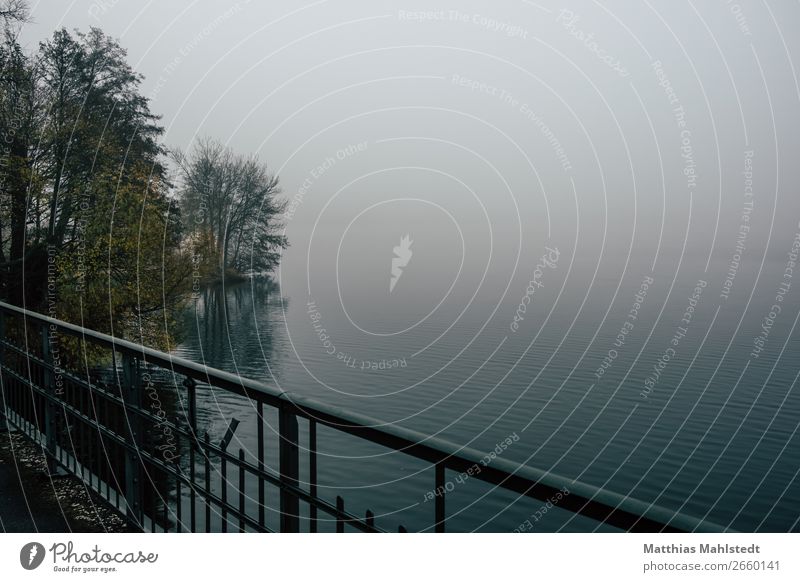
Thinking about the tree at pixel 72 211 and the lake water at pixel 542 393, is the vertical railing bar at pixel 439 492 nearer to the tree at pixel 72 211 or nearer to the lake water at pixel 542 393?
the lake water at pixel 542 393

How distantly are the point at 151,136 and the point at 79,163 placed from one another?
1042 centimetres

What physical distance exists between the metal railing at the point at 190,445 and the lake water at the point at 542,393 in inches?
184

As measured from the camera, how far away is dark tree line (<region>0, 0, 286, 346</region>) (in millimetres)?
23641

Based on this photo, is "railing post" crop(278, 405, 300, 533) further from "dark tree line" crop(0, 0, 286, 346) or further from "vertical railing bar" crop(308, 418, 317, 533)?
"dark tree line" crop(0, 0, 286, 346)

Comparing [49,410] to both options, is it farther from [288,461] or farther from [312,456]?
[312,456]

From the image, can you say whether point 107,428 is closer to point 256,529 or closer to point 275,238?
point 256,529


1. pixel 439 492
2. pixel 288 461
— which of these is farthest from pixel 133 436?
pixel 439 492

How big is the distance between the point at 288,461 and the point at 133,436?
1.57 metres

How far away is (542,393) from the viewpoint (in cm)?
3572

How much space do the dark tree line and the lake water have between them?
7038 millimetres

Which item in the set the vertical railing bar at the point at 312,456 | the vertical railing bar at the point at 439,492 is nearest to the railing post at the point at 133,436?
the vertical railing bar at the point at 312,456

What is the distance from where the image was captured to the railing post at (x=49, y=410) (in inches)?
196

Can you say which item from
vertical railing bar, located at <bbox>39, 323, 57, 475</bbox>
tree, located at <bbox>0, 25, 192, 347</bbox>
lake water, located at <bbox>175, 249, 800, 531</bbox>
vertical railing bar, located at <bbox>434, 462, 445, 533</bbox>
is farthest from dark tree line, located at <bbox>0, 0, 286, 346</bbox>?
vertical railing bar, located at <bbox>434, 462, 445, 533</bbox>

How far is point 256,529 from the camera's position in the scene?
316 cm
